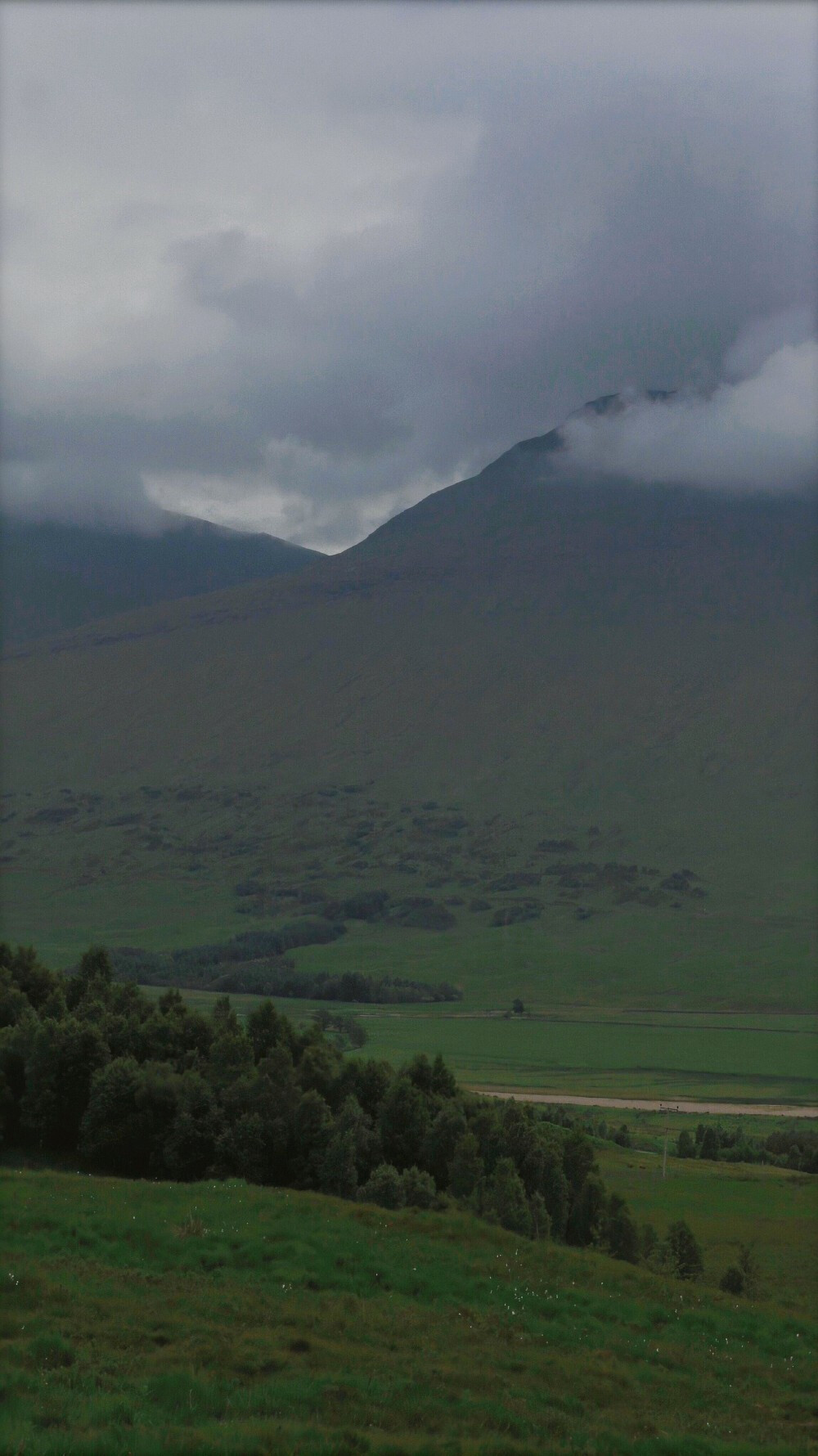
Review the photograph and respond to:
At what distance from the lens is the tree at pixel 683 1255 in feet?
131

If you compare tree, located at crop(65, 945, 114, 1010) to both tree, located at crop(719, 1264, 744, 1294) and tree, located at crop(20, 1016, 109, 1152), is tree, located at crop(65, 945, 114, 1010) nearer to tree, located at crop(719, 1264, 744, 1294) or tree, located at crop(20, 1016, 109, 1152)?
tree, located at crop(20, 1016, 109, 1152)

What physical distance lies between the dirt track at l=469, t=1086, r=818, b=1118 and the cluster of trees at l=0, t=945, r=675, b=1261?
7495 centimetres

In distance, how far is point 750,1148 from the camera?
298 feet

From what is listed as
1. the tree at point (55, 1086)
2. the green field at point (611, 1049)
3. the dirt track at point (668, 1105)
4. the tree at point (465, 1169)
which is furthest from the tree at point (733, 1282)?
the green field at point (611, 1049)

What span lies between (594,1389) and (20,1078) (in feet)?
78.6

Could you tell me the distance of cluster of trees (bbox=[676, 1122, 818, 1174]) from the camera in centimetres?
8888

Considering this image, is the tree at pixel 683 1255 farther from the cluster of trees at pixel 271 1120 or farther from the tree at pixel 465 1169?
the tree at pixel 465 1169

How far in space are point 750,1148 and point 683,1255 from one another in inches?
2160

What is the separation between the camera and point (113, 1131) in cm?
3509

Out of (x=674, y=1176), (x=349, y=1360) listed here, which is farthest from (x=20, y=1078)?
(x=674, y=1176)

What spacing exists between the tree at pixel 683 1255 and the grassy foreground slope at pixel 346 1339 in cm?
1057

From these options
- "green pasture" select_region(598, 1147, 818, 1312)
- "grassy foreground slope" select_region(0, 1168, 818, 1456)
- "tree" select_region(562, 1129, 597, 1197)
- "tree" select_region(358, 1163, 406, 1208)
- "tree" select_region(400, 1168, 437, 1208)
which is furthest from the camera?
"green pasture" select_region(598, 1147, 818, 1312)

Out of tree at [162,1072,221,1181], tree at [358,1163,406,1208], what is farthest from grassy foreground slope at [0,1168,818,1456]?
tree at [162,1072,221,1181]

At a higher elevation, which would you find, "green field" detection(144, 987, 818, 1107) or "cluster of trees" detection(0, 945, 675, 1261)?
"cluster of trees" detection(0, 945, 675, 1261)
